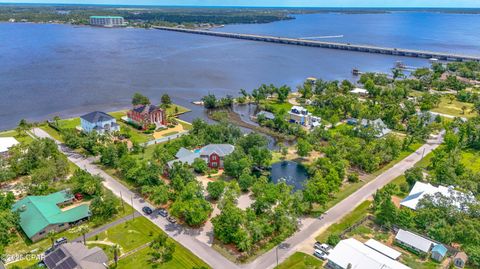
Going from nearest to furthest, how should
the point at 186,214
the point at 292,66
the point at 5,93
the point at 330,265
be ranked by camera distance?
the point at 330,265
the point at 186,214
the point at 5,93
the point at 292,66

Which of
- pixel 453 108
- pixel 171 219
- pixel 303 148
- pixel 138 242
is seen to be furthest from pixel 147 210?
pixel 453 108

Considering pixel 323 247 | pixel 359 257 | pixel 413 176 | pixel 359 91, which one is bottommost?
pixel 323 247

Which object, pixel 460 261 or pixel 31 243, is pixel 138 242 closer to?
pixel 31 243

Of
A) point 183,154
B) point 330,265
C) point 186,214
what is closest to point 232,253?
point 186,214

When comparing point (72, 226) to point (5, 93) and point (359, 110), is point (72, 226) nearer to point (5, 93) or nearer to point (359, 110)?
point (359, 110)

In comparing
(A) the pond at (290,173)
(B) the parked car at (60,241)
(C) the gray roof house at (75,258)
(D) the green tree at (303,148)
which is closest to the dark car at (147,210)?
(B) the parked car at (60,241)
